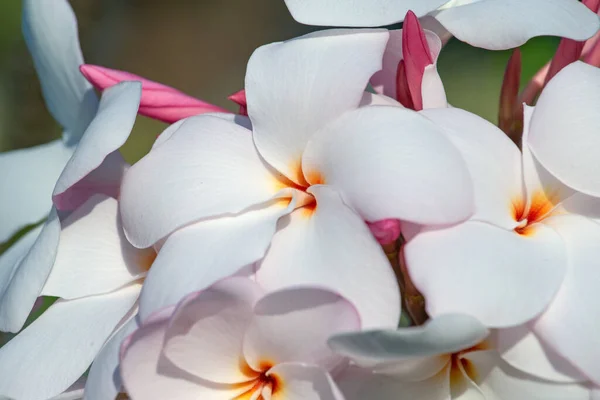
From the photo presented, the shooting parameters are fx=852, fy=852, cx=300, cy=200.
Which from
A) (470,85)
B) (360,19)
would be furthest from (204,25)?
(360,19)

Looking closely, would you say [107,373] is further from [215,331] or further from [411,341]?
[411,341]

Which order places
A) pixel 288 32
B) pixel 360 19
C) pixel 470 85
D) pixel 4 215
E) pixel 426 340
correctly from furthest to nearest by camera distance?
pixel 288 32
pixel 470 85
pixel 4 215
pixel 360 19
pixel 426 340

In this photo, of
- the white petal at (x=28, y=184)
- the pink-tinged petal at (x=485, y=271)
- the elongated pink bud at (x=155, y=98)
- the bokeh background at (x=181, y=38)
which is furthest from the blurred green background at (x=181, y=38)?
the pink-tinged petal at (x=485, y=271)

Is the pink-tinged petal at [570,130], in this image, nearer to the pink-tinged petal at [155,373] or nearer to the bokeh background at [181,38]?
the pink-tinged petal at [155,373]

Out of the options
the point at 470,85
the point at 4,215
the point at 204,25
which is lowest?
the point at 204,25

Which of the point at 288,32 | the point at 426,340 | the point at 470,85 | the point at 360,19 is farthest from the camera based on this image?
the point at 288,32

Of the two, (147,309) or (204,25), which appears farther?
(204,25)

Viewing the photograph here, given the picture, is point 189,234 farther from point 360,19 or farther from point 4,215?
point 4,215
